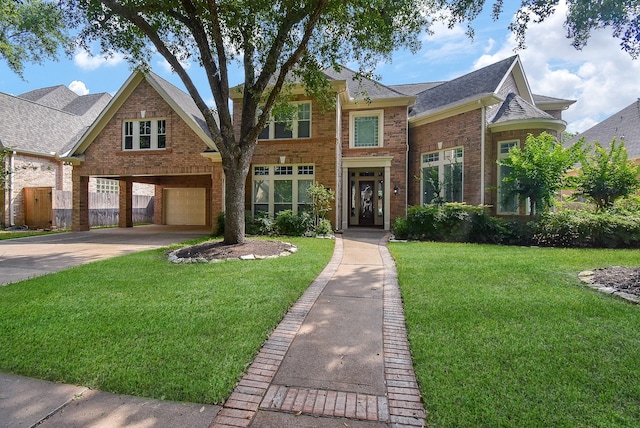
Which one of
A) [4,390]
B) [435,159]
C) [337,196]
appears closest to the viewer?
[4,390]

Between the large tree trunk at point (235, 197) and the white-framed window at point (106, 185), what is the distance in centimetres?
1555

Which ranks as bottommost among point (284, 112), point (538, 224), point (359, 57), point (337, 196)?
point (538, 224)

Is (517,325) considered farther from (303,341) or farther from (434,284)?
(303,341)

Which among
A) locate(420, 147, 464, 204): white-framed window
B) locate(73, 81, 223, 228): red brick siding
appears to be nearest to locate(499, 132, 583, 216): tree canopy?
locate(420, 147, 464, 204): white-framed window

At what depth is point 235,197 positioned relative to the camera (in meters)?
8.99

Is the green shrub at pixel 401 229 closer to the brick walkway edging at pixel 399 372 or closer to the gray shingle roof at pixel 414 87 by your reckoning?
the brick walkway edging at pixel 399 372

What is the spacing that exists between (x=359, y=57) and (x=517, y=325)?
8.70 meters

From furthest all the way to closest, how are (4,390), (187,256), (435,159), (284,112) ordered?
(435,159), (284,112), (187,256), (4,390)

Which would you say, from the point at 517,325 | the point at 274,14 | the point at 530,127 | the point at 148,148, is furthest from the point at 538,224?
the point at 148,148

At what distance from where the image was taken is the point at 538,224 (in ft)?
33.9

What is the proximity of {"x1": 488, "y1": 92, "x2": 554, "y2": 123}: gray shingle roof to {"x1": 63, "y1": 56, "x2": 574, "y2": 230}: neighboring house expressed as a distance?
0.04 m

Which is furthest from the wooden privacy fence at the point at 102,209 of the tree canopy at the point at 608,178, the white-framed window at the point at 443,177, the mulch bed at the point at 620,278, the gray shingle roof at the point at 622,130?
the gray shingle roof at the point at 622,130

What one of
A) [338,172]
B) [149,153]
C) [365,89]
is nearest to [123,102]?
[149,153]

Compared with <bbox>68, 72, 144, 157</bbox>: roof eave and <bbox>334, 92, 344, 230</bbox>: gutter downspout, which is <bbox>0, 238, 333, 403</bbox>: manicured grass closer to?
<bbox>334, 92, 344, 230</bbox>: gutter downspout
